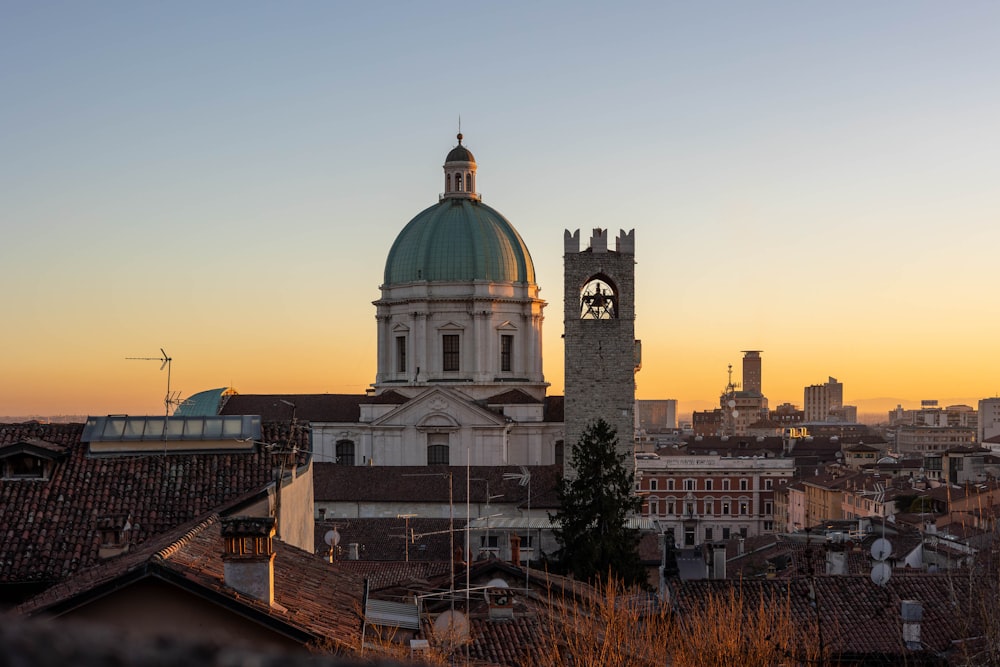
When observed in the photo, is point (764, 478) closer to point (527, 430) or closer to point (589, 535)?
point (527, 430)

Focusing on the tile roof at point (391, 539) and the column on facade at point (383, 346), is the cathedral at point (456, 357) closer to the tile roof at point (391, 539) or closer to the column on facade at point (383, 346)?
the column on facade at point (383, 346)

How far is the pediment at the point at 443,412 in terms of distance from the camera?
170 ft

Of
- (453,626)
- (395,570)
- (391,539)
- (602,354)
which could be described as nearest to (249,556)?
(453,626)

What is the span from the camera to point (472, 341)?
179 feet

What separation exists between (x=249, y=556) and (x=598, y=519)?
24.0 metres

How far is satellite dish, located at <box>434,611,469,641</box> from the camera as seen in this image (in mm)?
12680

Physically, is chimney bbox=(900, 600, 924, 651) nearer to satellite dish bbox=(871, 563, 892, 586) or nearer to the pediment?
satellite dish bbox=(871, 563, 892, 586)

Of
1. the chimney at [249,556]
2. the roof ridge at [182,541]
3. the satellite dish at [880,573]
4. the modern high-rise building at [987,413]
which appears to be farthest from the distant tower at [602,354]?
the modern high-rise building at [987,413]

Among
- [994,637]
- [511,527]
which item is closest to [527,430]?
[511,527]

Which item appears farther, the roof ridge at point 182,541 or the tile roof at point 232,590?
the roof ridge at point 182,541

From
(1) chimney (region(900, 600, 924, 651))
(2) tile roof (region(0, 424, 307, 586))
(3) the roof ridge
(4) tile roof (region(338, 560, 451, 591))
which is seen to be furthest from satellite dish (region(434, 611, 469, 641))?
(4) tile roof (region(338, 560, 451, 591))

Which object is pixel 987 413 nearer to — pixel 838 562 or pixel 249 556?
pixel 838 562

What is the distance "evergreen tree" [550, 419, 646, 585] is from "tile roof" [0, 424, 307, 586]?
45.1ft

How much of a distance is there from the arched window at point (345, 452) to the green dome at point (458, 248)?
280 inches
